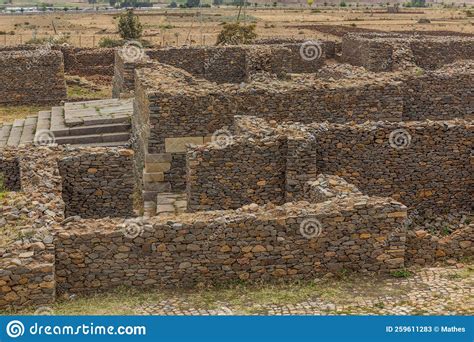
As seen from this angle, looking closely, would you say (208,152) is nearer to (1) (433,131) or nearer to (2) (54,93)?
(1) (433,131)

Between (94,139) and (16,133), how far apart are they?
4.11m

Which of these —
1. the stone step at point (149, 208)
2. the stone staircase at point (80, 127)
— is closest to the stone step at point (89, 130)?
the stone staircase at point (80, 127)

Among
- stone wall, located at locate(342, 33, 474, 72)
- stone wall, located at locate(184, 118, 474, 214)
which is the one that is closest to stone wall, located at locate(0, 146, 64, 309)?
stone wall, located at locate(184, 118, 474, 214)

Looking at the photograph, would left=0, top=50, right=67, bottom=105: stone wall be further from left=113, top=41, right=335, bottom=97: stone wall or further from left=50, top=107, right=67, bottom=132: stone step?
left=50, top=107, right=67, bottom=132: stone step

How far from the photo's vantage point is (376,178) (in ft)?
46.7

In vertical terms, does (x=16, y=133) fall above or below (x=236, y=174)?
below

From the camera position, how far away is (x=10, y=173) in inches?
565

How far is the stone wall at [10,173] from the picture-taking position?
46.8 feet

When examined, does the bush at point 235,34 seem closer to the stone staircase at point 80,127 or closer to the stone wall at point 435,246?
the stone staircase at point 80,127

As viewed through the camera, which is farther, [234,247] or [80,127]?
[80,127]

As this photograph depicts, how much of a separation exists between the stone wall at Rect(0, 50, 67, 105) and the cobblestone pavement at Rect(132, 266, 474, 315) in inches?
913

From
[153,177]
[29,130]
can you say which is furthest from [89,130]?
[153,177]

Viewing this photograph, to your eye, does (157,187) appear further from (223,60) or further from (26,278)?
(223,60)

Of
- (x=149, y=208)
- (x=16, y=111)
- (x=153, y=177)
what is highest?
(x=153, y=177)
